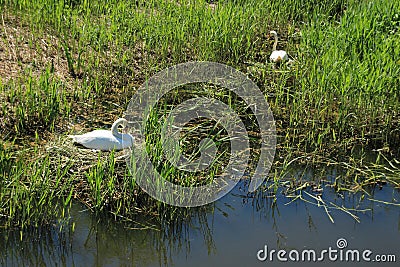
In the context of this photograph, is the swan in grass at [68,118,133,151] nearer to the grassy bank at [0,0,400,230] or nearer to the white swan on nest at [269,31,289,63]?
the grassy bank at [0,0,400,230]

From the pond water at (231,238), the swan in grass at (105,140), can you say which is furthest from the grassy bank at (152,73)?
the pond water at (231,238)

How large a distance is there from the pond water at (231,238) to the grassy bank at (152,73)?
8.2 inches

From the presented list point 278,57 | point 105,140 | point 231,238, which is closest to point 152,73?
point 278,57

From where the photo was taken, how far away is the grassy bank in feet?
16.8

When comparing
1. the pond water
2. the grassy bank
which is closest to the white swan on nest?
the grassy bank

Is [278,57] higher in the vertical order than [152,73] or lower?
higher

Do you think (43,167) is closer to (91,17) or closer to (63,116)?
(63,116)

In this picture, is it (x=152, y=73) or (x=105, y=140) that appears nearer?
(x=105, y=140)

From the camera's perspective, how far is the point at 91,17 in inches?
304

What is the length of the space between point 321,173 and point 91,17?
3367mm

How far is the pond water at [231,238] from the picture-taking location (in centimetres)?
458

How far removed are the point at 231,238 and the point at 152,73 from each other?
2.63m

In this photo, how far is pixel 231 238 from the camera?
15.9 ft

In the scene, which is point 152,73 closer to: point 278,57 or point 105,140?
point 278,57
